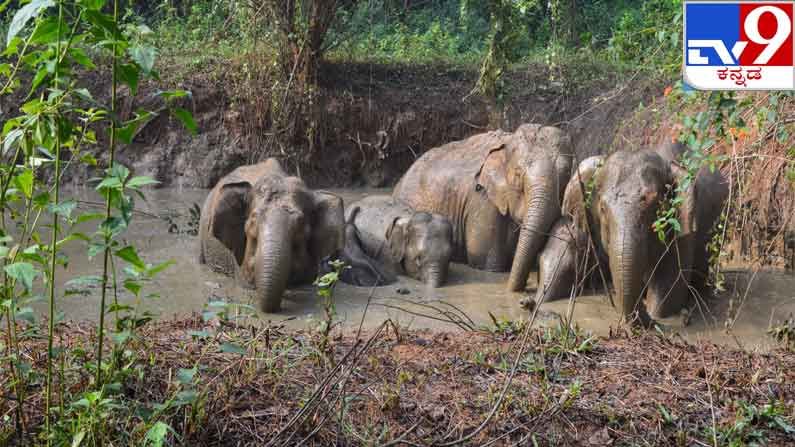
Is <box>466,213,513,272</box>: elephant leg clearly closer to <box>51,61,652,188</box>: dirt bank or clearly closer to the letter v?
<box>51,61,652,188</box>: dirt bank

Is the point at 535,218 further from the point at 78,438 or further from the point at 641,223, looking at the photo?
the point at 78,438

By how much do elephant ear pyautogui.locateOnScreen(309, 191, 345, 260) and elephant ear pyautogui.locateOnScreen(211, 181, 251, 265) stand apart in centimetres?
69

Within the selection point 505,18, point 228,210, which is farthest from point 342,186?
point 228,210

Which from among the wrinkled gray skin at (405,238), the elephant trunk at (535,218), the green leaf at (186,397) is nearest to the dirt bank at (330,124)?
the wrinkled gray skin at (405,238)

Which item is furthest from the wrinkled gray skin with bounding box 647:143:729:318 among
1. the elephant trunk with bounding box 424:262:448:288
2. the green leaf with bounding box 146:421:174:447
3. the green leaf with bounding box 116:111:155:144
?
the green leaf with bounding box 116:111:155:144

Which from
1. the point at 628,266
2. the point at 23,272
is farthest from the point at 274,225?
the point at 23,272

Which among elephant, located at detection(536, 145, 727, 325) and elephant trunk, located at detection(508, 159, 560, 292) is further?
elephant trunk, located at detection(508, 159, 560, 292)

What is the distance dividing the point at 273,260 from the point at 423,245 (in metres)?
2.18

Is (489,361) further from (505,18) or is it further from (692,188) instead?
(505,18)

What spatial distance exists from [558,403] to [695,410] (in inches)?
27.0

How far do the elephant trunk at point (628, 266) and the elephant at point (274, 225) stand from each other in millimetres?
2697

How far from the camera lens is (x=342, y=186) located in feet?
50.4

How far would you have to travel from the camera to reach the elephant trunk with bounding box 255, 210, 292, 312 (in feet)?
27.8

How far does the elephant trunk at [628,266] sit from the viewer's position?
26.6 ft
